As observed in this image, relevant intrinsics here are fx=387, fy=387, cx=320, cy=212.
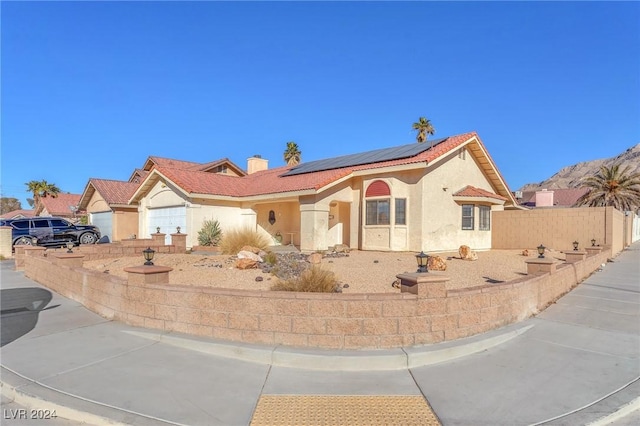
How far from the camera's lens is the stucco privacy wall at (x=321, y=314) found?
551 centimetres

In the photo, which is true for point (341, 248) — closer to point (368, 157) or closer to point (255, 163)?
point (368, 157)


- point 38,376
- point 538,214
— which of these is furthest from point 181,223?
point 538,214

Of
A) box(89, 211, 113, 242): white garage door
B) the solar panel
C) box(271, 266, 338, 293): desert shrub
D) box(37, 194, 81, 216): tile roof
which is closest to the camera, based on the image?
box(271, 266, 338, 293): desert shrub

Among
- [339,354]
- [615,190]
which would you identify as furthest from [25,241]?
[615,190]

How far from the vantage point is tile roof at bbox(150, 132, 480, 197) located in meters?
17.0

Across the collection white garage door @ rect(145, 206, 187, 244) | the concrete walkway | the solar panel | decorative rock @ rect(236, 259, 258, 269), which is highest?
the solar panel

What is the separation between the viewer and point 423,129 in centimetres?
3956

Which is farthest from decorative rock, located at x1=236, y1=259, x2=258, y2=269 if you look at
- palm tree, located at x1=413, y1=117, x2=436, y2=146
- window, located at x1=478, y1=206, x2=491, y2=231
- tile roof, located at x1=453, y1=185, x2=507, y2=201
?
palm tree, located at x1=413, y1=117, x2=436, y2=146

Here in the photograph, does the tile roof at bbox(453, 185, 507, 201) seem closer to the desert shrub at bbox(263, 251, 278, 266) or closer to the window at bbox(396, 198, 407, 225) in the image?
the window at bbox(396, 198, 407, 225)

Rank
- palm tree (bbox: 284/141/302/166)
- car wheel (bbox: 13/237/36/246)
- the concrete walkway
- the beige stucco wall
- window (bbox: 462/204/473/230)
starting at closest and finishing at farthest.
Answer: the concrete walkway → window (bbox: 462/204/473/230) → car wheel (bbox: 13/237/36/246) → the beige stucco wall → palm tree (bbox: 284/141/302/166)

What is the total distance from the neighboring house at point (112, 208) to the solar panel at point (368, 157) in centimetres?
1254

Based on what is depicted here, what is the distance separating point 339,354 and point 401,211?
12.5 m

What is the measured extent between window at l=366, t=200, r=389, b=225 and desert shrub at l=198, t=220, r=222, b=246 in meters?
7.17

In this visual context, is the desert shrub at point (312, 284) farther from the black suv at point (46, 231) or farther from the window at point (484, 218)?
the black suv at point (46, 231)
